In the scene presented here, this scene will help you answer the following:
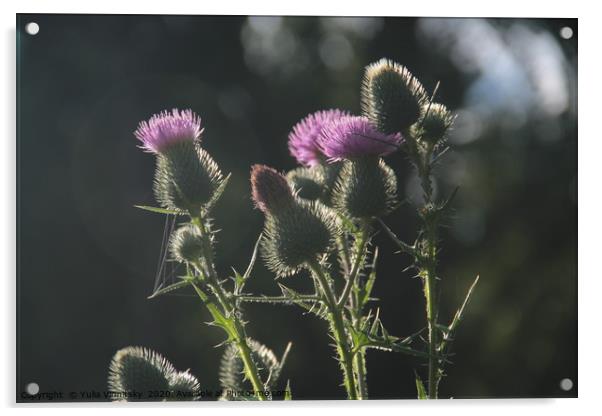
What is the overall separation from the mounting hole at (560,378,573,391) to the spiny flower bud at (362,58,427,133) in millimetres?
1241

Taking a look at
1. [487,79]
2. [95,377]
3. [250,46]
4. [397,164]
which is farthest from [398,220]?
[95,377]

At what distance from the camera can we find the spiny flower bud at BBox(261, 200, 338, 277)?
207cm

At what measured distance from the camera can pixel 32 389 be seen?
257 cm

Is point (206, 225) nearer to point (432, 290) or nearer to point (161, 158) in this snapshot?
point (161, 158)

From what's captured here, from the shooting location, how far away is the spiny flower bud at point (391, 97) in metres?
2.15

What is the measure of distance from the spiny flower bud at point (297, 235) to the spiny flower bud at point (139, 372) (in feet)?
1.51

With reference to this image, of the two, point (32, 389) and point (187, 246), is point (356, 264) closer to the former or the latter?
point (187, 246)

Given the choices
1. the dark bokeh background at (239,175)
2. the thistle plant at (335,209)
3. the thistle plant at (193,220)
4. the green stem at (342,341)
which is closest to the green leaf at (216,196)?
the thistle plant at (193,220)

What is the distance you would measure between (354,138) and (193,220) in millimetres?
551

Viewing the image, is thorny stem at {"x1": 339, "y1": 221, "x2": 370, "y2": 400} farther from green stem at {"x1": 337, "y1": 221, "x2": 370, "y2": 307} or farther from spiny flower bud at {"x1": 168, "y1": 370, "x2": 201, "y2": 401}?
spiny flower bud at {"x1": 168, "y1": 370, "x2": 201, "y2": 401}

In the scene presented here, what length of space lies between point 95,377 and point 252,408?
1.94 feet

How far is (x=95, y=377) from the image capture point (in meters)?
2.62

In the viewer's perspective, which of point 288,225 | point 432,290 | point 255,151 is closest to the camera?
point 432,290

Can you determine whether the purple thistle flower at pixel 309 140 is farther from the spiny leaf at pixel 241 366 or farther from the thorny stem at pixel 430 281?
the spiny leaf at pixel 241 366
